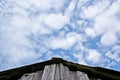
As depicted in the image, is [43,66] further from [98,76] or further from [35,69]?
[98,76]

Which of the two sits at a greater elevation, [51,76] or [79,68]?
[79,68]

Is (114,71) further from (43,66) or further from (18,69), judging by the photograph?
(18,69)

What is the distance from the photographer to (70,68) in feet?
13.2

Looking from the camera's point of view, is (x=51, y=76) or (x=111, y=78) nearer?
(x=51, y=76)

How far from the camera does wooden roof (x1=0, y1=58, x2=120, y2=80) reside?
12.9 feet

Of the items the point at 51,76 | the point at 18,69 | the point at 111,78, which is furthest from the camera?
the point at 18,69

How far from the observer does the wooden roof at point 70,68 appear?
3.93 metres

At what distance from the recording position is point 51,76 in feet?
10.3

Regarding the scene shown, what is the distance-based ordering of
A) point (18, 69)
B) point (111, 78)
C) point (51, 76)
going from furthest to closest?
1. point (18, 69)
2. point (111, 78)
3. point (51, 76)

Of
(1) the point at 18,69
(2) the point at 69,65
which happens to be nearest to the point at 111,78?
(2) the point at 69,65

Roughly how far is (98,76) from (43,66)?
3.53ft

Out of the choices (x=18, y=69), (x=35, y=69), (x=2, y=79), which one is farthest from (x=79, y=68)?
(x=2, y=79)

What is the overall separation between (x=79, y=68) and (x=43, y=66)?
0.70 metres

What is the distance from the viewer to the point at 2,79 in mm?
4141
